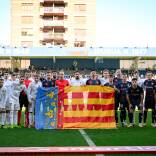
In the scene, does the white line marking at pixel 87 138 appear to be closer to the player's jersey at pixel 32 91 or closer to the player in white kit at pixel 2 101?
the player's jersey at pixel 32 91

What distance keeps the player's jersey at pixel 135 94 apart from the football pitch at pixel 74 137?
1.10 meters

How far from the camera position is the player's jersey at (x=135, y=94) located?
14.9 m

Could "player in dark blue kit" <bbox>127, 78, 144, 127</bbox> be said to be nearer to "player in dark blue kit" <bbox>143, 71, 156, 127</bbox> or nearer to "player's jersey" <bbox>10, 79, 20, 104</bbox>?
"player in dark blue kit" <bbox>143, 71, 156, 127</bbox>

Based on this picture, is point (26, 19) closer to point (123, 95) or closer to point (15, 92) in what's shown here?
point (15, 92)

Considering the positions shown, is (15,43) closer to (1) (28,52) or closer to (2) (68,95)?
(1) (28,52)

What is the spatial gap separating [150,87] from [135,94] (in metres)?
0.58

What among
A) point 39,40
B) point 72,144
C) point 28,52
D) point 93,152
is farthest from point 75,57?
point 93,152

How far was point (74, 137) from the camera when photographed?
467 inches

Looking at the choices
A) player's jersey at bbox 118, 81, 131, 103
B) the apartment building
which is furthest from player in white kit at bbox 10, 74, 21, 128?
the apartment building

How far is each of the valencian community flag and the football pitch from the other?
1.34 feet

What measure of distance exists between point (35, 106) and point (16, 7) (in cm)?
5782

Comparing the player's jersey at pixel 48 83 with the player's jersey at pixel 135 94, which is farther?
the player's jersey at pixel 48 83

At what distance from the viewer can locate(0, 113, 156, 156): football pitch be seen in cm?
1068

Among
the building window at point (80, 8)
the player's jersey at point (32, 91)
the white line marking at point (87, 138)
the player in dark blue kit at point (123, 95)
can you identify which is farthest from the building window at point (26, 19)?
the white line marking at point (87, 138)
